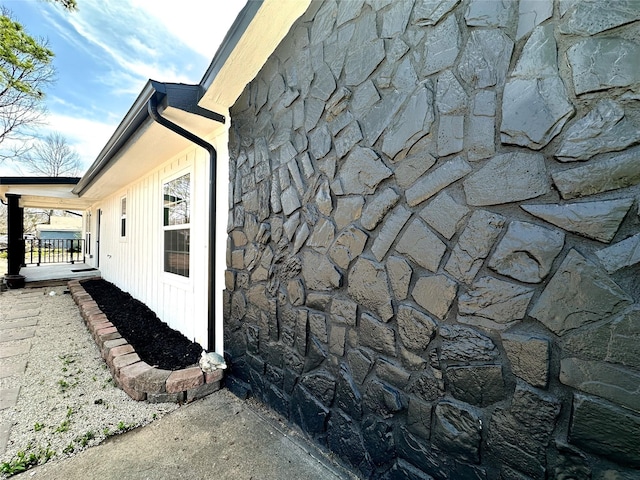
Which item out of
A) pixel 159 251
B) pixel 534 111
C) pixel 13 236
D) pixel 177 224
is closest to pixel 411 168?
pixel 534 111

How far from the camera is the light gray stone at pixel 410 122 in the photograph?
1.46m

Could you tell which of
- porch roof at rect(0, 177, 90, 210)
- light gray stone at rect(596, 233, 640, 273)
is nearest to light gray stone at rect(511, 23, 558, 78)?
light gray stone at rect(596, 233, 640, 273)

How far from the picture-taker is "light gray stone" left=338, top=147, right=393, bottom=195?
5.53 ft

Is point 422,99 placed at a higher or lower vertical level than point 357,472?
higher

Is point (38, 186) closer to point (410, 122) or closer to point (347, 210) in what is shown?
point (347, 210)

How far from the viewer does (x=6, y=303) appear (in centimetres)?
602

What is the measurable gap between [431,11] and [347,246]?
53.5 inches

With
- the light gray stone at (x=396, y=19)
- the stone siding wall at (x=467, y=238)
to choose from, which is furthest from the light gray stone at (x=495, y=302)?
the light gray stone at (x=396, y=19)

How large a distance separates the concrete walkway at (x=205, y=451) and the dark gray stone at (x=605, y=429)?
1362 mm

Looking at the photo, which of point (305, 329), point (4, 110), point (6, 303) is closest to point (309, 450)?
point (305, 329)

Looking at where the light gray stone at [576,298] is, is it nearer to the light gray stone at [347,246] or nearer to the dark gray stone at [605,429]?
the dark gray stone at [605,429]

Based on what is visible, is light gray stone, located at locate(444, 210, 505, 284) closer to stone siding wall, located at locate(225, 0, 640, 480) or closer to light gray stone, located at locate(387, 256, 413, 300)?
stone siding wall, located at locate(225, 0, 640, 480)

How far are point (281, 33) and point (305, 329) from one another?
2491 millimetres

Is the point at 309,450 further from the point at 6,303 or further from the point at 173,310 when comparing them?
the point at 6,303
